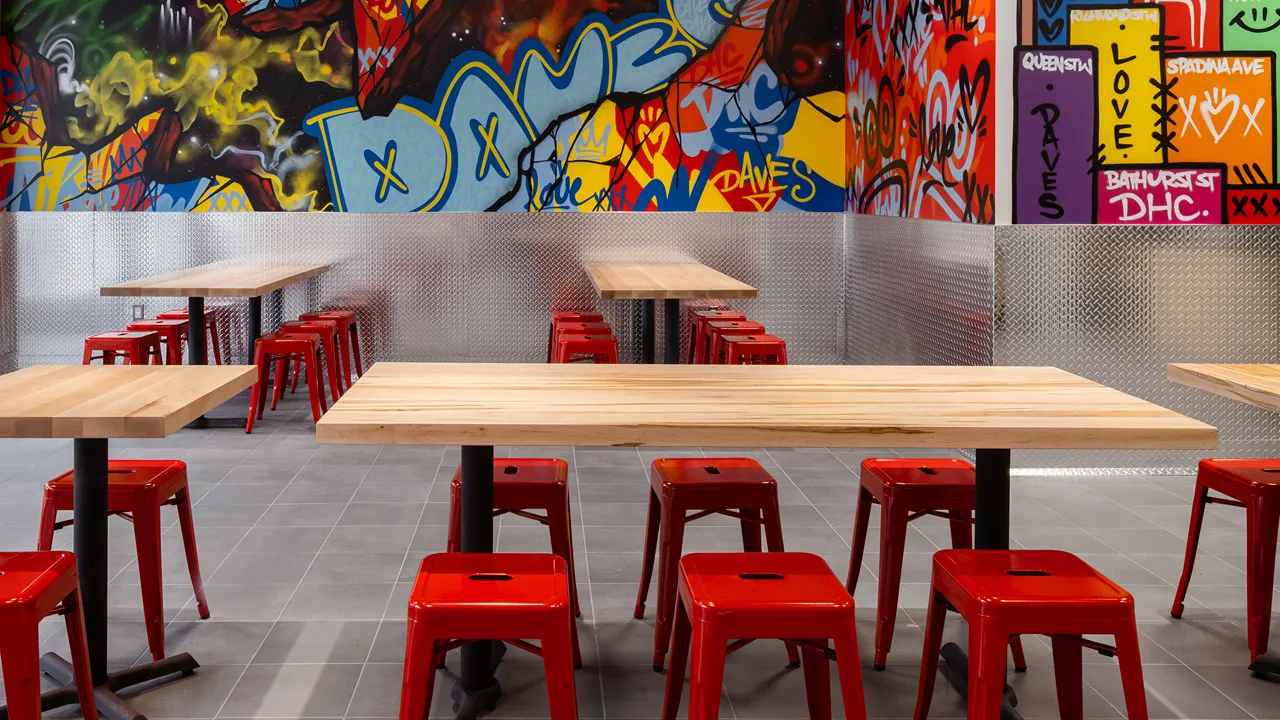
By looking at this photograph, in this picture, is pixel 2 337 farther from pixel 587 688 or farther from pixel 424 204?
pixel 587 688

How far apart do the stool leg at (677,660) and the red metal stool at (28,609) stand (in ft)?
4.47

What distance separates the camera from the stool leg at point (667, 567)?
321cm

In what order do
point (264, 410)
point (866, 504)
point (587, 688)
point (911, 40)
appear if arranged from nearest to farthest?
point (587, 688) → point (866, 504) → point (911, 40) → point (264, 410)

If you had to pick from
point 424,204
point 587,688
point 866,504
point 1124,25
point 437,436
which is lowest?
point 587,688

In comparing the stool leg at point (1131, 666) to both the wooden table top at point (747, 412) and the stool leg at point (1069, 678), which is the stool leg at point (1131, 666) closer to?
the stool leg at point (1069, 678)

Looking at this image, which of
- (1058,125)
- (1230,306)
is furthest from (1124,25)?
(1230,306)

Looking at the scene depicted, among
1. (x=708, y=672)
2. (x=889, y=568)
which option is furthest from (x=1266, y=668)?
(x=708, y=672)

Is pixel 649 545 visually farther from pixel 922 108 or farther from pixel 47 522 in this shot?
pixel 922 108

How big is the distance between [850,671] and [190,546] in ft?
7.55

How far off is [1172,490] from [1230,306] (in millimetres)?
998

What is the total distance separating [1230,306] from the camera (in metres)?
5.71

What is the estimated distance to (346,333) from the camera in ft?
26.4

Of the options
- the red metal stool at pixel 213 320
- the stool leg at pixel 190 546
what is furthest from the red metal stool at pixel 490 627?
the red metal stool at pixel 213 320

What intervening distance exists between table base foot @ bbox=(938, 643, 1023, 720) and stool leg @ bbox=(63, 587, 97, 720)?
220 centimetres
